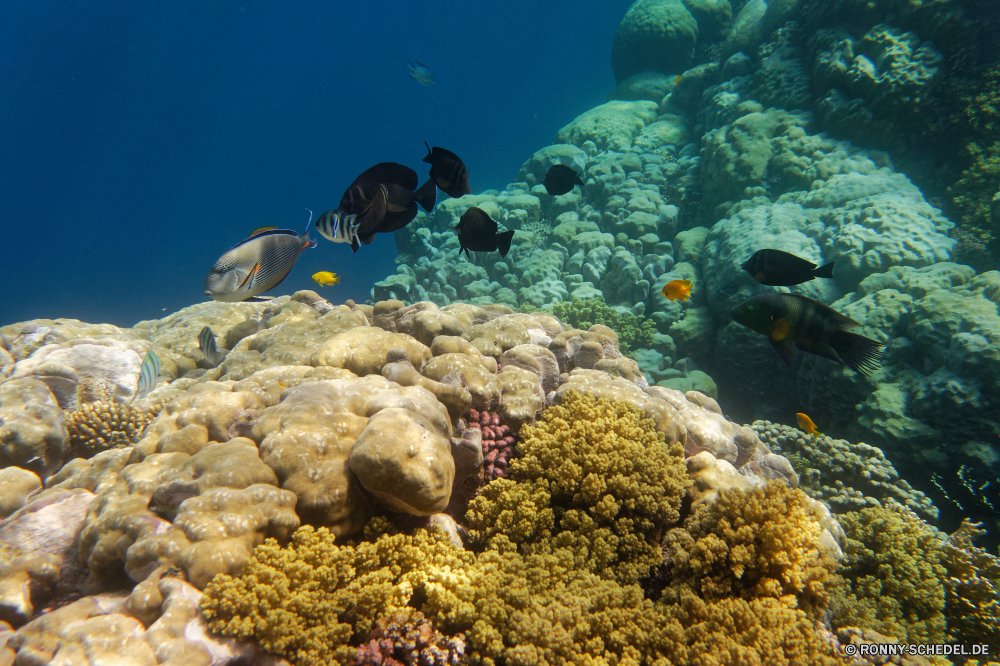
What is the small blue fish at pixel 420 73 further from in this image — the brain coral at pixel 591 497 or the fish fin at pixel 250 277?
the brain coral at pixel 591 497

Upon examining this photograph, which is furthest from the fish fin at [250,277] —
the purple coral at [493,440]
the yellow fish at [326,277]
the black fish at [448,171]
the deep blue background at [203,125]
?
the deep blue background at [203,125]

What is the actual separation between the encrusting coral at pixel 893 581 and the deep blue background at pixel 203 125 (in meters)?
47.8

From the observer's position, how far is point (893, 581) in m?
3.31

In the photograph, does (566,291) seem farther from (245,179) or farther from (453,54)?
(453,54)

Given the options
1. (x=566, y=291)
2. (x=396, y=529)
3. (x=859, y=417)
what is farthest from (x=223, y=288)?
(x=566, y=291)

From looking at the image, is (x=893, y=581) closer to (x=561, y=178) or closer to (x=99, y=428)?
(x=561, y=178)

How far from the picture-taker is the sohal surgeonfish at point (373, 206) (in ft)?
9.81

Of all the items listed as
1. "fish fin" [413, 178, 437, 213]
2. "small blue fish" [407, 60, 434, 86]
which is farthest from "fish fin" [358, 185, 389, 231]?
"small blue fish" [407, 60, 434, 86]

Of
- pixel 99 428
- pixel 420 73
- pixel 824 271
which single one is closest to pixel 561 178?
pixel 824 271

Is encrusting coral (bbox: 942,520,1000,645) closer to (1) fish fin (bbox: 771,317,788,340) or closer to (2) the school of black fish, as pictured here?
(2) the school of black fish

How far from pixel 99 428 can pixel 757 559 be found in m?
6.58

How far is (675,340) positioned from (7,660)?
→ 11.2m

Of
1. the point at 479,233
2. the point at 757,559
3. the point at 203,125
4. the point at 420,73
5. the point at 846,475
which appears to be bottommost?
the point at 757,559

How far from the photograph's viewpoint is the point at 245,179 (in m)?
111
